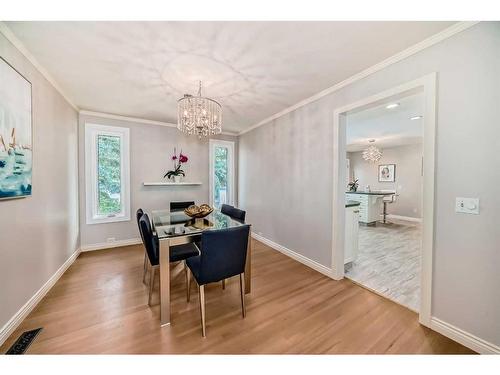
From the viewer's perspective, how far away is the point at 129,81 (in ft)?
7.41

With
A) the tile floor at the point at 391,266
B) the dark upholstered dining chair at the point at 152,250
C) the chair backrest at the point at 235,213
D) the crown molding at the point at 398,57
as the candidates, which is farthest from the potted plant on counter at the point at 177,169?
the tile floor at the point at 391,266

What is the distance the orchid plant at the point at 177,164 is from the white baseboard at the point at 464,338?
4027 mm

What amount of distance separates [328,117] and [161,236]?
2.45 m

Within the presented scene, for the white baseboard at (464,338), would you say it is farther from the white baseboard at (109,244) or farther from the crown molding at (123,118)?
the crown molding at (123,118)

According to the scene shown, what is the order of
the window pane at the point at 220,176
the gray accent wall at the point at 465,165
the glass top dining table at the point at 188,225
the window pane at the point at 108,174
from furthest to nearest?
the window pane at the point at 220,176 → the window pane at the point at 108,174 → the glass top dining table at the point at 188,225 → the gray accent wall at the point at 465,165

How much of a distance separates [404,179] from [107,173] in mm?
8399

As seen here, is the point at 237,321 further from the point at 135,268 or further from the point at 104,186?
the point at 104,186

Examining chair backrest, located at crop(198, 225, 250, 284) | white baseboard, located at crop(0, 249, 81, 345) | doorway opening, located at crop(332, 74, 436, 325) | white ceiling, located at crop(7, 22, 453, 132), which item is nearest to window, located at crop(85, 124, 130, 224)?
white ceiling, located at crop(7, 22, 453, 132)

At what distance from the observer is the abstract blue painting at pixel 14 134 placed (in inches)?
56.2

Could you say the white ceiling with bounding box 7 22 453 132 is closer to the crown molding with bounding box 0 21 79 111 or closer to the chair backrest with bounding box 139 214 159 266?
the crown molding with bounding box 0 21 79 111

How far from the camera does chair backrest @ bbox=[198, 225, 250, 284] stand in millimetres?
1518

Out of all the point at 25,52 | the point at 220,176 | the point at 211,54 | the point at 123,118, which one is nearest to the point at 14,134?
the point at 25,52
